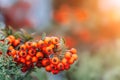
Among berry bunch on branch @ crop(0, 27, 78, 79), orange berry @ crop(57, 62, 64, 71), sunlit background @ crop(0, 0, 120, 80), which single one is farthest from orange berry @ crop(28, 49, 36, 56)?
sunlit background @ crop(0, 0, 120, 80)

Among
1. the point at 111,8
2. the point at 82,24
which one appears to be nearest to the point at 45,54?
the point at 82,24

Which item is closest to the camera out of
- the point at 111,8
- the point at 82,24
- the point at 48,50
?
the point at 48,50

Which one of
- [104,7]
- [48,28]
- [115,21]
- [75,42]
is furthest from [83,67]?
[104,7]

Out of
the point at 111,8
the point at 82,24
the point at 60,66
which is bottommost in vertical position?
the point at 60,66

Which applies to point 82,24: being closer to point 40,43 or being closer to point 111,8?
point 111,8

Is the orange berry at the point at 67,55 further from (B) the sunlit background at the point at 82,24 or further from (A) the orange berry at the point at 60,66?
(B) the sunlit background at the point at 82,24

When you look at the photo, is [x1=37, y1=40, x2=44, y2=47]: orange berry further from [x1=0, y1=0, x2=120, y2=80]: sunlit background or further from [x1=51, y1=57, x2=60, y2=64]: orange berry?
[x1=0, y1=0, x2=120, y2=80]: sunlit background

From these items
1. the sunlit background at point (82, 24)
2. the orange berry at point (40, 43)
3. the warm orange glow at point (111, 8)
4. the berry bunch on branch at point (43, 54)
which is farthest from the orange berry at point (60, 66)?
the warm orange glow at point (111, 8)

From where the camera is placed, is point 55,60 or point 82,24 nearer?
point 55,60
